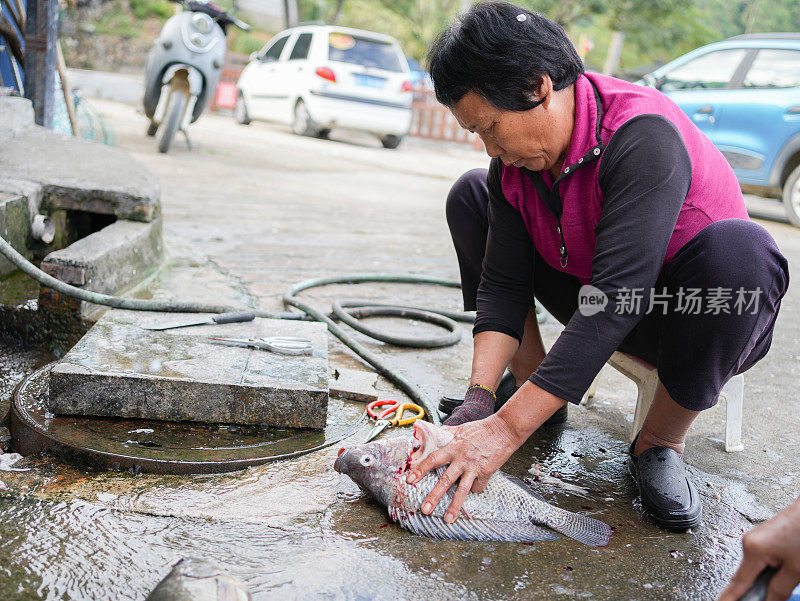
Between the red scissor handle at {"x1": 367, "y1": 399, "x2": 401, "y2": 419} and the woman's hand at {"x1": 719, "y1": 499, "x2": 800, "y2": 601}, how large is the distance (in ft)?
4.25

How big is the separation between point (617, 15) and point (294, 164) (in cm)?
1849

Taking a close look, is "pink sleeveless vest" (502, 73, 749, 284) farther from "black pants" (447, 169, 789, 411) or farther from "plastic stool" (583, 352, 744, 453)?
"plastic stool" (583, 352, 744, 453)

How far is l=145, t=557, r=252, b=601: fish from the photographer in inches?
49.3

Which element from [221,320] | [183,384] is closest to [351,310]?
[221,320]

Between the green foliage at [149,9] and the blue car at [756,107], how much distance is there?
62.3 ft

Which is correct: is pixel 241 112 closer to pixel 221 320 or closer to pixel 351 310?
pixel 351 310

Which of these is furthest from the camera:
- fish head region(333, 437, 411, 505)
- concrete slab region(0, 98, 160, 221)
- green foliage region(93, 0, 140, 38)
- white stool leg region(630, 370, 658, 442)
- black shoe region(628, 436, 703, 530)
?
green foliage region(93, 0, 140, 38)

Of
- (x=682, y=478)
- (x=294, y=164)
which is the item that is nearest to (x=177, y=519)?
(x=682, y=478)

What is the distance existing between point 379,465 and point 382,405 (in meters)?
0.60

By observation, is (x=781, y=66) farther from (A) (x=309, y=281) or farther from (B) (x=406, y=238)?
(A) (x=309, y=281)

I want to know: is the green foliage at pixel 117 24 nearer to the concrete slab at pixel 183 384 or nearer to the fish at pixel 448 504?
the concrete slab at pixel 183 384

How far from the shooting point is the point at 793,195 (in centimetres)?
764

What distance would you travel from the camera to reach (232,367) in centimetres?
218

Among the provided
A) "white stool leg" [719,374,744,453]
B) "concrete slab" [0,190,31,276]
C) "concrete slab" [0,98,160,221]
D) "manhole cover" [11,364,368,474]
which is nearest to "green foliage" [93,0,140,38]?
"concrete slab" [0,98,160,221]
